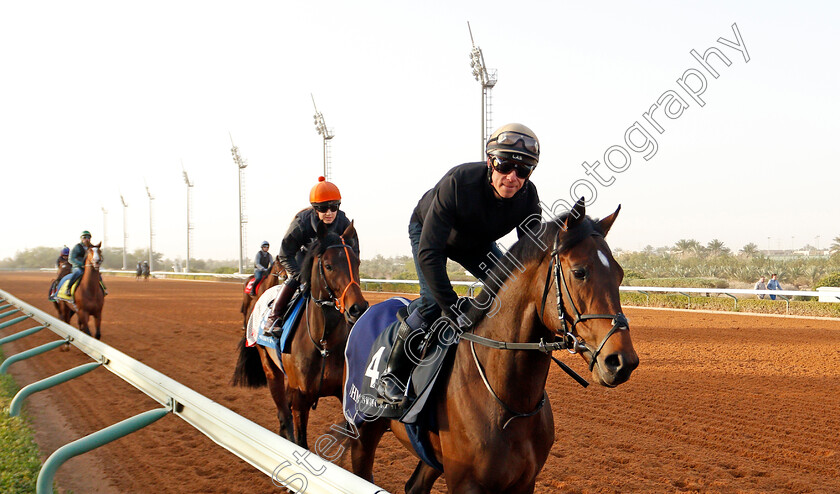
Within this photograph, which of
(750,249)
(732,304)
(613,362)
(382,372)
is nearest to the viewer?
(613,362)

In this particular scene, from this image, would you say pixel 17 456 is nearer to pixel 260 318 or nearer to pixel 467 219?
pixel 260 318

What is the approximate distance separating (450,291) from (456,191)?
0.52 m

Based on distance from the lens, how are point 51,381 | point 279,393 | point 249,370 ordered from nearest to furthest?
point 51,381, point 279,393, point 249,370

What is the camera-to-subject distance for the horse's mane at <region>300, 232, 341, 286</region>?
5.27m

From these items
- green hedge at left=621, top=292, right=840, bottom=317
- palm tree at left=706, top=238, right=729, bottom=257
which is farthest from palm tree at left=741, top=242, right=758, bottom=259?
green hedge at left=621, top=292, right=840, bottom=317

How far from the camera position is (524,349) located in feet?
8.80

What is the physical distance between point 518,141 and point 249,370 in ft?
16.8

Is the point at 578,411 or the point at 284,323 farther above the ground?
the point at 284,323

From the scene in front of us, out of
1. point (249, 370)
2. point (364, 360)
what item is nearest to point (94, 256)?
point (249, 370)

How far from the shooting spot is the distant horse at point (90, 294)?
1136 cm

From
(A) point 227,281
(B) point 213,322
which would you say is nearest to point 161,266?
(A) point 227,281

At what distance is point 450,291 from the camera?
2.99 metres

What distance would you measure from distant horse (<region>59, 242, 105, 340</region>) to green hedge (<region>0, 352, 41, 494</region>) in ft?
16.6

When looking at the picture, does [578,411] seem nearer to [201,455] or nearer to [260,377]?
A: [260,377]
